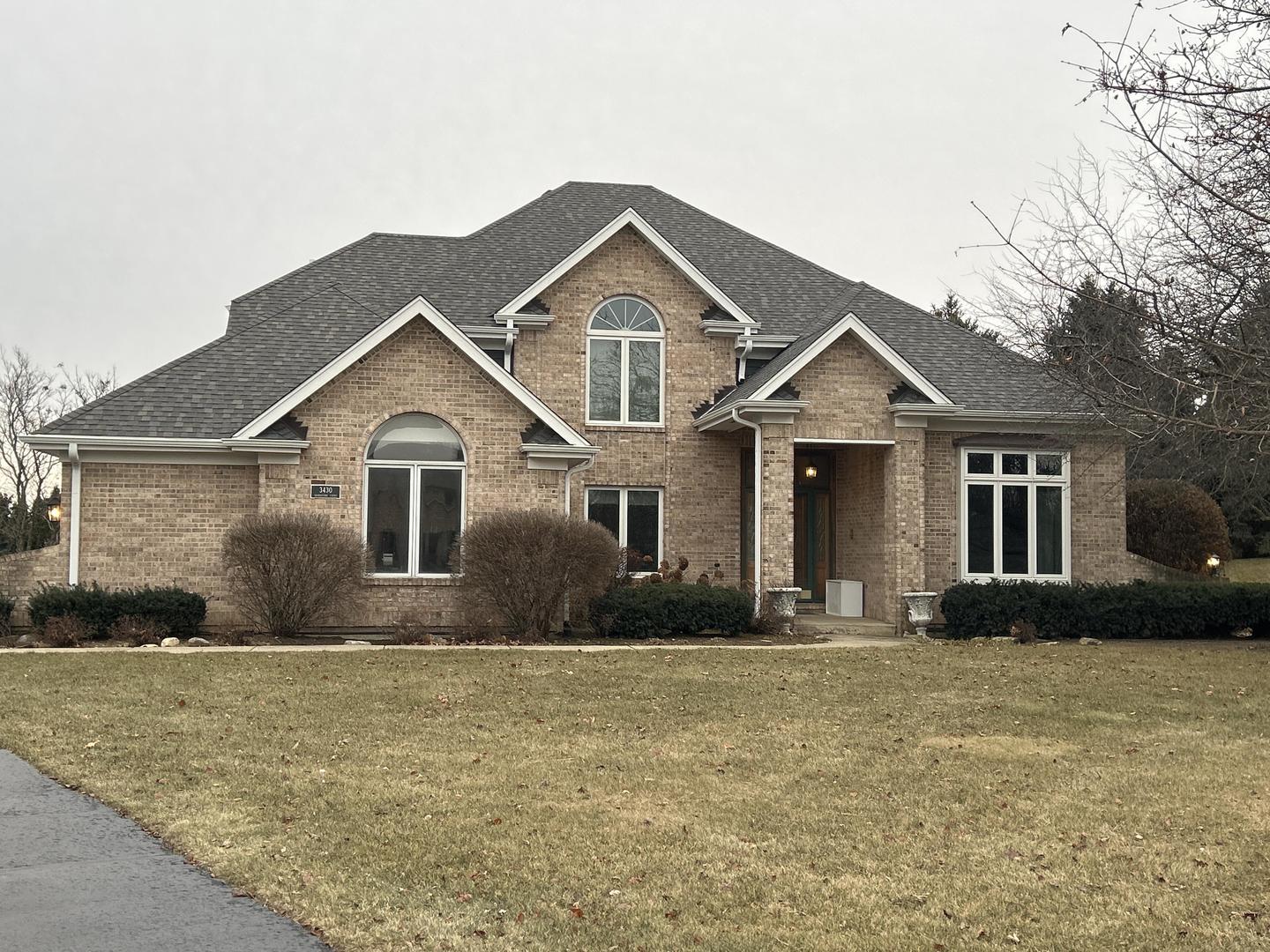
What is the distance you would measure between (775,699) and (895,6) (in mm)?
8163

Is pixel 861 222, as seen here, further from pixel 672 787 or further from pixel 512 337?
pixel 672 787

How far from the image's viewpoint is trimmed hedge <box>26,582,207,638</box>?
1716 cm

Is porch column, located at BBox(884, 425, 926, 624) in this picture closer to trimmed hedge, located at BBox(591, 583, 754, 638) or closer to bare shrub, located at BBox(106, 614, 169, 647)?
trimmed hedge, located at BBox(591, 583, 754, 638)

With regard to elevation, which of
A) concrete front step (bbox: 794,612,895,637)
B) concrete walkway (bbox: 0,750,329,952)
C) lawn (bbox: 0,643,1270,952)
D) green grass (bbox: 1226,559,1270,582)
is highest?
green grass (bbox: 1226,559,1270,582)

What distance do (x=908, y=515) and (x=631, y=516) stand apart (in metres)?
4.88

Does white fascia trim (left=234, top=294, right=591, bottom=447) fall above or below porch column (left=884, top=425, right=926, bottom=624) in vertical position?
above

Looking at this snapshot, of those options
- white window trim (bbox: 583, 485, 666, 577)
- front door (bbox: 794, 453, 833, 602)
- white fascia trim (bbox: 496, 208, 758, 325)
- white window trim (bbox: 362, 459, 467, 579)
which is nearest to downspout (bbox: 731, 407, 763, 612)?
white window trim (bbox: 583, 485, 666, 577)

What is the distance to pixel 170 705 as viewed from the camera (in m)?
11.6

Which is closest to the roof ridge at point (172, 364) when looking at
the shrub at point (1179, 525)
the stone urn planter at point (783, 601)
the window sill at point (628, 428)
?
the window sill at point (628, 428)

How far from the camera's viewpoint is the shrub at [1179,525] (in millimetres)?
29781

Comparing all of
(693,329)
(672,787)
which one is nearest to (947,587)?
(693,329)

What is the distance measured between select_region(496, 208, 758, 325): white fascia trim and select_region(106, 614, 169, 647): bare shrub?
7734mm

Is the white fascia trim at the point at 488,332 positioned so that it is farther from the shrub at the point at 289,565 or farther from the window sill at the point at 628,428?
the shrub at the point at 289,565

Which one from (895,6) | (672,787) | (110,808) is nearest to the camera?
(110,808)
